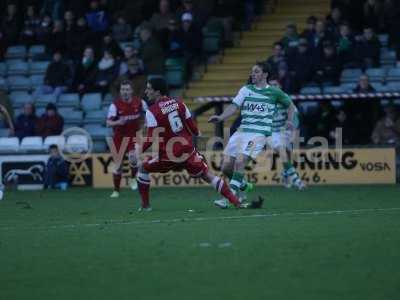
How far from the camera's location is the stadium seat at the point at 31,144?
996 inches

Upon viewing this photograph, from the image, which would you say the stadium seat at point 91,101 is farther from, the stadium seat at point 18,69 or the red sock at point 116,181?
the red sock at point 116,181

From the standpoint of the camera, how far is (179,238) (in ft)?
39.8

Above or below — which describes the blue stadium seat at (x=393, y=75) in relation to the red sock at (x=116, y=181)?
above

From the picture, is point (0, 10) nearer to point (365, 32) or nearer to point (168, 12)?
point (168, 12)

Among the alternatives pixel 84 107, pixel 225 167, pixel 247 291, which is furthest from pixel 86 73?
pixel 247 291

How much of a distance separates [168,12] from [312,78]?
4.88 metres

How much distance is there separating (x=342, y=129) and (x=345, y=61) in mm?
1914

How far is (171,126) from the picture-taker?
1571cm

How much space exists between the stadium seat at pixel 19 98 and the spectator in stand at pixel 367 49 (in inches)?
324

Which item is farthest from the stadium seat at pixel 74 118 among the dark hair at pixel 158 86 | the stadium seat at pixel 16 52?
the dark hair at pixel 158 86

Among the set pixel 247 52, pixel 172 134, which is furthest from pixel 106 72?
pixel 172 134

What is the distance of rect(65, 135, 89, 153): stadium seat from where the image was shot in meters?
24.9

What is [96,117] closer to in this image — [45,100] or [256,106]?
[45,100]

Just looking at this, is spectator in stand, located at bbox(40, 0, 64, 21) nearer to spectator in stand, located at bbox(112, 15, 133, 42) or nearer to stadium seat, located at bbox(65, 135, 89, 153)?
spectator in stand, located at bbox(112, 15, 133, 42)
